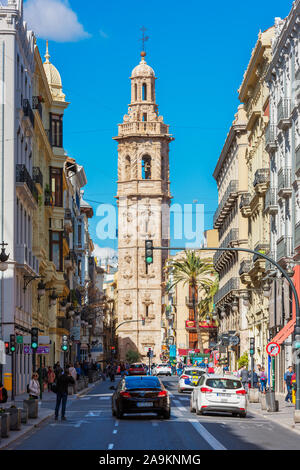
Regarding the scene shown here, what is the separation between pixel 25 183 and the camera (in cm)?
5019

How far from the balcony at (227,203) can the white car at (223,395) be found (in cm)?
4352

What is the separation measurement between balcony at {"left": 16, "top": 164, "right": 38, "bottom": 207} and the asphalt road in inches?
685

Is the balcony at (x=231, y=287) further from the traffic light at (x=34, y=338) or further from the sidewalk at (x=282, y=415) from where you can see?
the traffic light at (x=34, y=338)

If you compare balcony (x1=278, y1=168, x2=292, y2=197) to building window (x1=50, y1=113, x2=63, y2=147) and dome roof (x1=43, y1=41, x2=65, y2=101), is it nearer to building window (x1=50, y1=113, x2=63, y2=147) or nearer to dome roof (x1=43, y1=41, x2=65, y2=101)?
building window (x1=50, y1=113, x2=63, y2=147)

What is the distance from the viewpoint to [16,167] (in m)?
49.7

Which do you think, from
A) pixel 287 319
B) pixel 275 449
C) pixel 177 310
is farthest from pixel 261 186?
pixel 177 310

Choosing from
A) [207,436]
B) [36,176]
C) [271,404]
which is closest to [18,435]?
[207,436]

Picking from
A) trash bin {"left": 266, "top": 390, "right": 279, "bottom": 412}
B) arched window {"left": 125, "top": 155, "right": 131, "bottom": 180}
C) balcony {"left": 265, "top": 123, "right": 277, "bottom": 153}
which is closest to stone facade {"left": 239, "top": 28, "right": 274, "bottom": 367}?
balcony {"left": 265, "top": 123, "right": 277, "bottom": 153}

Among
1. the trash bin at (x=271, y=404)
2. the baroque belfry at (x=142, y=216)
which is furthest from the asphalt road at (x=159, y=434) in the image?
the baroque belfry at (x=142, y=216)

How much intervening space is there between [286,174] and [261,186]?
31.2ft

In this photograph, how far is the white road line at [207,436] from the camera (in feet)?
70.0

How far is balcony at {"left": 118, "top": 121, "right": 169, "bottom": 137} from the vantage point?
504 ft

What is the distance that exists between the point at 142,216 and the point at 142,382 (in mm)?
121779
